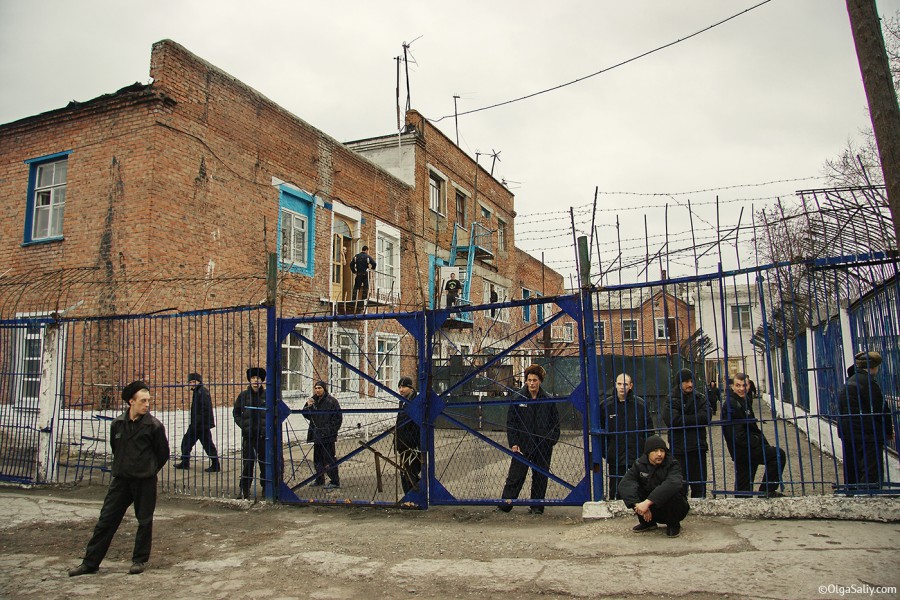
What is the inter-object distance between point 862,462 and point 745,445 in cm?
105

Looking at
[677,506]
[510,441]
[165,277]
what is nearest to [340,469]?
[510,441]

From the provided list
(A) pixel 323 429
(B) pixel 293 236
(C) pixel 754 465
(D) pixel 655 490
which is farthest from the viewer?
(B) pixel 293 236

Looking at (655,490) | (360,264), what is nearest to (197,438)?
(655,490)

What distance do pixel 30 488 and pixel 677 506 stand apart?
28.7 ft

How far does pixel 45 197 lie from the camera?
1295cm

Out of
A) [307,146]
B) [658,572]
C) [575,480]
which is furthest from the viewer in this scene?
[307,146]

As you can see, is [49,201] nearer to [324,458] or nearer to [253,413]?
[253,413]

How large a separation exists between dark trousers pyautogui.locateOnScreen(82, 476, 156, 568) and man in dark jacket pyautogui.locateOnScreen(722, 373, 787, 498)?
17.7 feet

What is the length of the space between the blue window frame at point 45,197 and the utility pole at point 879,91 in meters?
13.3

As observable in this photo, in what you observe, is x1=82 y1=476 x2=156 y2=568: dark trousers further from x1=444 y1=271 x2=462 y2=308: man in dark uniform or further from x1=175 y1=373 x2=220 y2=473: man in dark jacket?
x1=444 y1=271 x2=462 y2=308: man in dark uniform

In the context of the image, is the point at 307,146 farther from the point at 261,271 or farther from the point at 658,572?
the point at 658,572

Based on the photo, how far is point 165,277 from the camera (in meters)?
11.7

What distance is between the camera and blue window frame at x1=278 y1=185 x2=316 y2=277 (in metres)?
14.8

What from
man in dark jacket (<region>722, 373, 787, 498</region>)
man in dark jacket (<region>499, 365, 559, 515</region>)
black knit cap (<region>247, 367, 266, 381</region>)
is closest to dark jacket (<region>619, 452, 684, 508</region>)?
man in dark jacket (<region>722, 373, 787, 498</region>)
